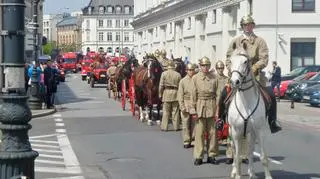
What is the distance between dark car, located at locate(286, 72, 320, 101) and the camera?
31.1 m

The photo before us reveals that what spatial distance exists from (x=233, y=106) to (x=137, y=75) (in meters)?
12.2

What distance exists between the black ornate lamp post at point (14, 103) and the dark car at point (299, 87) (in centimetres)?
2462

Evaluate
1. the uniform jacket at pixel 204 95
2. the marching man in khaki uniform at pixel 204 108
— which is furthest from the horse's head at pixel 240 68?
the uniform jacket at pixel 204 95

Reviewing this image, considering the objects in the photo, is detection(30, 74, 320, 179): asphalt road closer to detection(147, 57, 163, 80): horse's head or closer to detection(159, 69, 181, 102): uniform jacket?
detection(159, 69, 181, 102): uniform jacket

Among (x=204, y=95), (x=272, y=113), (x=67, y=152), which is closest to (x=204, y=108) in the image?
(x=204, y=95)

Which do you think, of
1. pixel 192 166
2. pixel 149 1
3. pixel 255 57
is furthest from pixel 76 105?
pixel 149 1

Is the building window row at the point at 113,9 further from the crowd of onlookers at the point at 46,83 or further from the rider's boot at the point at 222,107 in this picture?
the rider's boot at the point at 222,107

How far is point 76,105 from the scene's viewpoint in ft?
104

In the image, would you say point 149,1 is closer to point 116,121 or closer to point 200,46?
point 200,46

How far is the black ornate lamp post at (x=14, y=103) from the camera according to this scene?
264 inches

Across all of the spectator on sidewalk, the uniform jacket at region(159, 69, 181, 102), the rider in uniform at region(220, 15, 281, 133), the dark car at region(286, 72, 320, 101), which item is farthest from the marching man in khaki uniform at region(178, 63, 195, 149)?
the dark car at region(286, 72, 320, 101)

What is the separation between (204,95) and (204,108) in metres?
0.27

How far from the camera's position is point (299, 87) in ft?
104

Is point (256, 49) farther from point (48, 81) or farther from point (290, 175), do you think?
point (48, 81)
